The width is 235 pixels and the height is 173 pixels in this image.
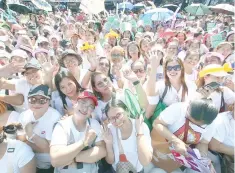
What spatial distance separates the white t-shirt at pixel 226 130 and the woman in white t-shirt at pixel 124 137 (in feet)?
2.45

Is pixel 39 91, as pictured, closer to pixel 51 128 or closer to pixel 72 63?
pixel 51 128

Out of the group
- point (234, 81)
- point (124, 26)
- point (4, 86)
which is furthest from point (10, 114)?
point (124, 26)

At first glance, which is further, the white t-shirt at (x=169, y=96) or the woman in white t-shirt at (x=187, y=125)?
the white t-shirt at (x=169, y=96)

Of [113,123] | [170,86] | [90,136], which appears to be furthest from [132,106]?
[170,86]

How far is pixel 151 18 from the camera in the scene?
1235 cm

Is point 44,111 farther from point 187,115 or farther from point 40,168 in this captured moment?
point 187,115

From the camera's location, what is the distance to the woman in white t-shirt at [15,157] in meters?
2.52

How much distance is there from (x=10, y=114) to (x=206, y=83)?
2.23 m

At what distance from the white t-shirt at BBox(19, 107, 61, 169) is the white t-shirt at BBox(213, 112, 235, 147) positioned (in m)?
1.62

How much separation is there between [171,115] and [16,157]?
1488mm

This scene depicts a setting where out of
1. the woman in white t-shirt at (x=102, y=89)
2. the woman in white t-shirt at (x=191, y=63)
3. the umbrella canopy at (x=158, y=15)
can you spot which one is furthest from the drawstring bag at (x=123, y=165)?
the umbrella canopy at (x=158, y=15)

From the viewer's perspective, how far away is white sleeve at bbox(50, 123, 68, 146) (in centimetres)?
254

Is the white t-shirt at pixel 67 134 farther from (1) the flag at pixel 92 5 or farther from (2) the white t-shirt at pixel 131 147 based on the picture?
(1) the flag at pixel 92 5

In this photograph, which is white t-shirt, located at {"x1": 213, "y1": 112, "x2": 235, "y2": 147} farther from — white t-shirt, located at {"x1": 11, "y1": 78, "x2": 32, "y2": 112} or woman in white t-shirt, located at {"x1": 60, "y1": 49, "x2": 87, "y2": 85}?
white t-shirt, located at {"x1": 11, "y1": 78, "x2": 32, "y2": 112}
